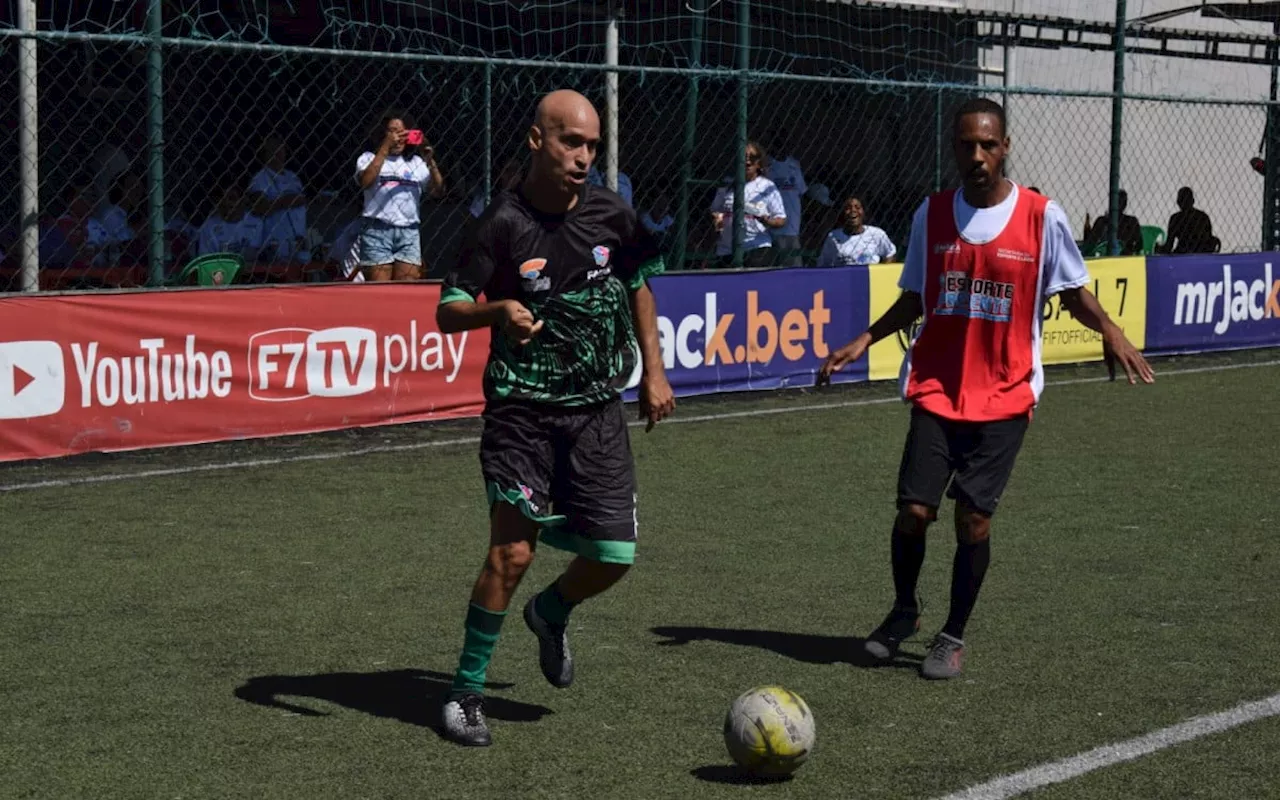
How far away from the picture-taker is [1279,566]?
7.93m

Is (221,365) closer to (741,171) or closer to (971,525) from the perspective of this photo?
(741,171)

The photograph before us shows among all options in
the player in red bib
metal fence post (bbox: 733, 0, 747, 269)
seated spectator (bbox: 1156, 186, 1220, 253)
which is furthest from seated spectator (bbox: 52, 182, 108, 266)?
seated spectator (bbox: 1156, 186, 1220, 253)

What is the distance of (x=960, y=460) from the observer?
20.8ft

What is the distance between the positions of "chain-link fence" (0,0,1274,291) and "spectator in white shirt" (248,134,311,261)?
0.02 meters

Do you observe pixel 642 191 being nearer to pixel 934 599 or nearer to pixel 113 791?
pixel 934 599

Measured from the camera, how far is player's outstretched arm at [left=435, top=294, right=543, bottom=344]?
16.8 feet

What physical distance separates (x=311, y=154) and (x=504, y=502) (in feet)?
39.4

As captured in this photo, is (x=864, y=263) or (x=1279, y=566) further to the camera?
(x=864, y=263)

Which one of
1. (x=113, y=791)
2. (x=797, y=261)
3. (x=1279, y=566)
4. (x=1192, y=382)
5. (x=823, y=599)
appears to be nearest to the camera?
(x=113, y=791)

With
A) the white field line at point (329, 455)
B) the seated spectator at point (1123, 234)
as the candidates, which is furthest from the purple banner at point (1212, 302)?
the white field line at point (329, 455)

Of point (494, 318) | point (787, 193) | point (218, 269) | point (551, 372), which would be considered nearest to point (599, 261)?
point (551, 372)

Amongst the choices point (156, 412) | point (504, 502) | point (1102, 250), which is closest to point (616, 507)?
point (504, 502)

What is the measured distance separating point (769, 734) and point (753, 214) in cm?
1063

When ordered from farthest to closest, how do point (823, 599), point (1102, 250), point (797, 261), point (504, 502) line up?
point (1102, 250) < point (797, 261) < point (823, 599) < point (504, 502)
